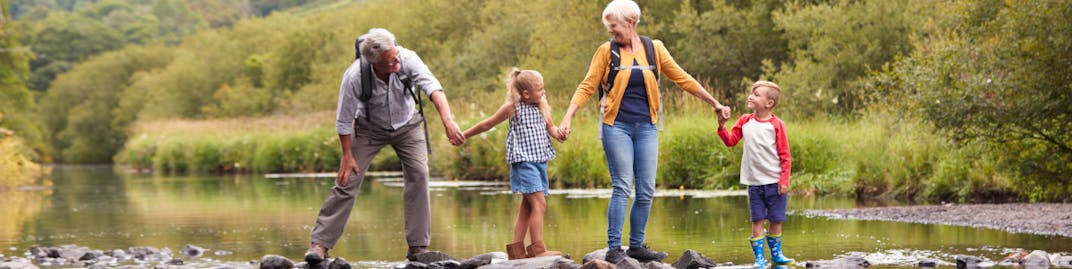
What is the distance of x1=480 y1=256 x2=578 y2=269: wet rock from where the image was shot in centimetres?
841

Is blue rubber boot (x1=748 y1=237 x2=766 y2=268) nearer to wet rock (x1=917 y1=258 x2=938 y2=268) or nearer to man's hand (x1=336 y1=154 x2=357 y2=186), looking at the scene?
wet rock (x1=917 y1=258 x2=938 y2=268)

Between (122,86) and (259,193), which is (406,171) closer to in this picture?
(259,193)

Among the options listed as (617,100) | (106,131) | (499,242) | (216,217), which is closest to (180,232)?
(216,217)

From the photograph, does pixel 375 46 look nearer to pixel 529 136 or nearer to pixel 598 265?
pixel 529 136

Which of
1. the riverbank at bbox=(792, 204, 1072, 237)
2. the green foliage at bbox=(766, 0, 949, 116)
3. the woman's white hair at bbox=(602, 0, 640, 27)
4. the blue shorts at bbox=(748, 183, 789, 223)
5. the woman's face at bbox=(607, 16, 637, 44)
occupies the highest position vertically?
the green foliage at bbox=(766, 0, 949, 116)

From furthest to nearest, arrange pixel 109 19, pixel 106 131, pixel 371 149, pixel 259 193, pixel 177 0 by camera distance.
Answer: pixel 177 0
pixel 109 19
pixel 106 131
pixel 259 193
pixel 371 149

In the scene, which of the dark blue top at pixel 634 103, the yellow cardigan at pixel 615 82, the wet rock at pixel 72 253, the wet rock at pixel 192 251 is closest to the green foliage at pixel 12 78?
the wet rock at pixel 192 251

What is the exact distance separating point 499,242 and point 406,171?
7.15 feet

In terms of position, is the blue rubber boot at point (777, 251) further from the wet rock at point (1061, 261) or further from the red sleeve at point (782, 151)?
the wet rock at point (1061, 261)

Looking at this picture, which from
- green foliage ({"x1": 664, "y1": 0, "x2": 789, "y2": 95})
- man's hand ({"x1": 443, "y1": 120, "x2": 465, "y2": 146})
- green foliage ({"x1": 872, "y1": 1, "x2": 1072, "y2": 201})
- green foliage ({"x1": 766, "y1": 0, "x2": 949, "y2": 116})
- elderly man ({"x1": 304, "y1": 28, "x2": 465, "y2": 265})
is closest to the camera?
man's hand ({"x1": 443, "y1": 120, "x2": 465, "y2": 146})

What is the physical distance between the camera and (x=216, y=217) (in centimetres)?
1641

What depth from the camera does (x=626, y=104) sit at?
29.0 feet

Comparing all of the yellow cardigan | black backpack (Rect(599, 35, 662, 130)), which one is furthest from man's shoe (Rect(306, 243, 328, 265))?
black backpack (Rect(599, 35, 662, 130))

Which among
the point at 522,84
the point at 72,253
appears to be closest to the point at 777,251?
the point at 522,84
